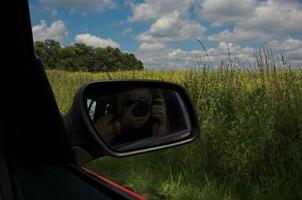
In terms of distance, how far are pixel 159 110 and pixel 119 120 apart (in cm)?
20

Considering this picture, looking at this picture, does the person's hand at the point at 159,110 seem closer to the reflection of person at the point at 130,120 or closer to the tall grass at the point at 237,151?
the reflection of person at the point at 130,120

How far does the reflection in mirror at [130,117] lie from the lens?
1565 mm

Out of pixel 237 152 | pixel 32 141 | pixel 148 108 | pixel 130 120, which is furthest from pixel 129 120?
pixel 237 152

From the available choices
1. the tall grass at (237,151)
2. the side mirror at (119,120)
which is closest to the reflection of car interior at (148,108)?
the side mirror at (119,120)

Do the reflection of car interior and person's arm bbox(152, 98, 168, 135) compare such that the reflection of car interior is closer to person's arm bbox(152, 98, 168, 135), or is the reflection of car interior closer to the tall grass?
person's arm bbox(152, 98, 168, 135)

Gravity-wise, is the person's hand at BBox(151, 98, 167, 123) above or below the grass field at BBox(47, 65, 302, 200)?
above

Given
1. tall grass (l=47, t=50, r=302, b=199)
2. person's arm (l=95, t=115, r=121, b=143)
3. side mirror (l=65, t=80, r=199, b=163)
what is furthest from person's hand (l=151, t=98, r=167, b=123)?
tall grass (l=47, t=50, r=302, b=199)

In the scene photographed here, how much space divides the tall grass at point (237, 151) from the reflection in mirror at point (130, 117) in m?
3.82

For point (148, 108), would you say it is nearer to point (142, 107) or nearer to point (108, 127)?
point (142, 107)

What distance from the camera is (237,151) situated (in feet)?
20.4

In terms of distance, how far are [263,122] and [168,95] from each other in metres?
4.33

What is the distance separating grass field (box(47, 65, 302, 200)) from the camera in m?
5.76

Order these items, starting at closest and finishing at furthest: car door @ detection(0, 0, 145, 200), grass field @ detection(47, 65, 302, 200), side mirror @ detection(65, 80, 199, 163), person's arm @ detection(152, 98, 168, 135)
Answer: car door @ detection(0, 0, 145, 200), side mirror @ detection(65, 80, 199, 163), person's arm @ detection(152, 98, 168, 135), grass field @ detection(47, 65, 302, 200)

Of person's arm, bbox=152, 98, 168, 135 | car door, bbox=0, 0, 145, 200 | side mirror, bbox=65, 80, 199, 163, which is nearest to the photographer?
car door, bbox=0, 0, 145, 200
